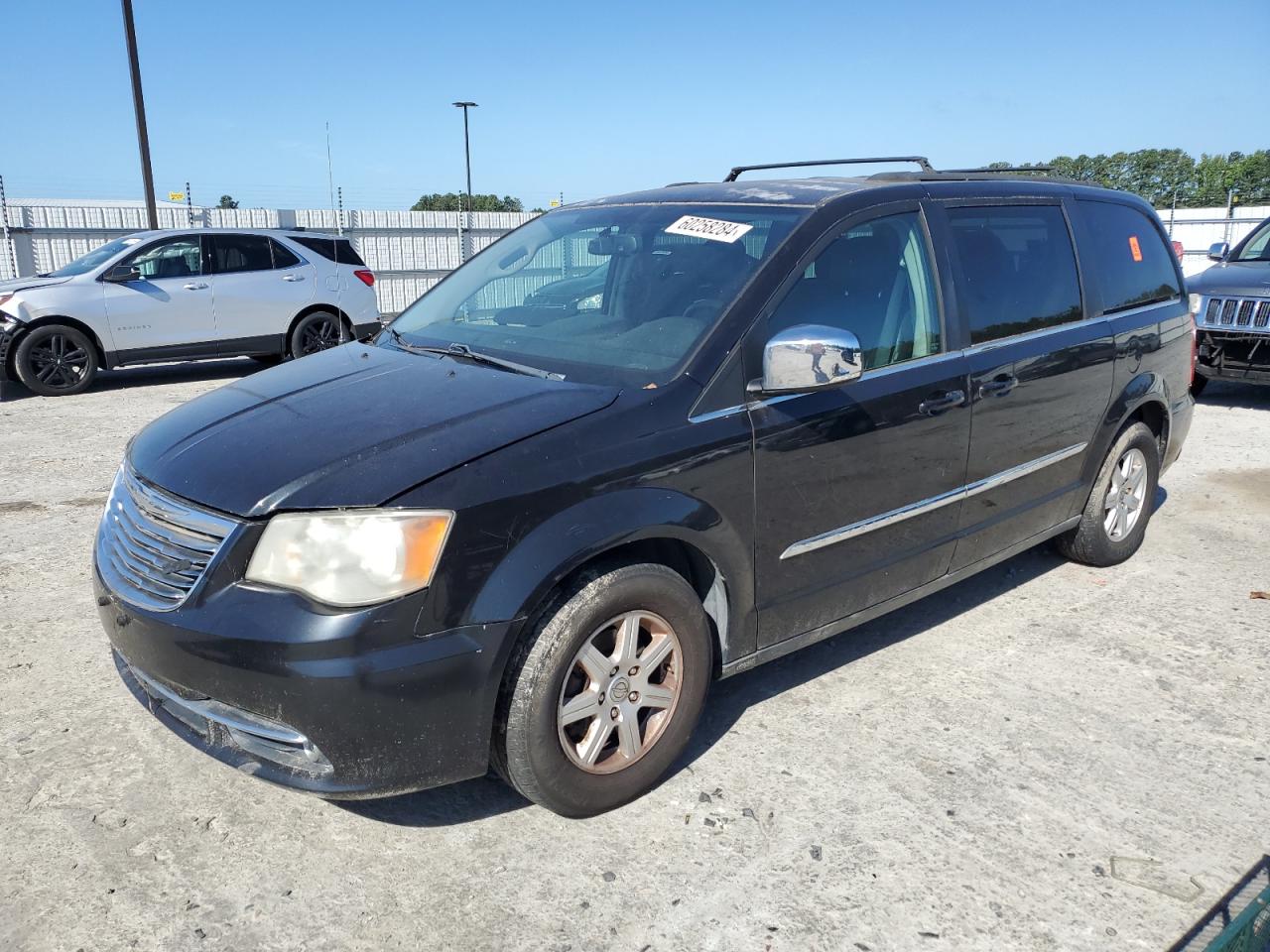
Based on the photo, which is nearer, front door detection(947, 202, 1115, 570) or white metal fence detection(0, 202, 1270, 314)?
front door detection(947, 202, 1115, 570)

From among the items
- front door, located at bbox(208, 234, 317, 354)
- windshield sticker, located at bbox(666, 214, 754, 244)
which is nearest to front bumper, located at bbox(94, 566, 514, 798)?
windshield sticker, located at bbox(666, 214, 754, 244)

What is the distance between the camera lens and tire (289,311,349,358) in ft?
39.0

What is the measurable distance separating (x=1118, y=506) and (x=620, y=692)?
326 cm

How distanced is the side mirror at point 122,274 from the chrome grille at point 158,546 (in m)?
8.82

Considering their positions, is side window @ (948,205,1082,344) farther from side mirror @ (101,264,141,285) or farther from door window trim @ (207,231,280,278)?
side mirror @ (101,264,141,285)

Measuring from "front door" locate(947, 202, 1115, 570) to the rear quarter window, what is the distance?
9682 millimetres

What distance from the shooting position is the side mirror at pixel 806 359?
9.95ft

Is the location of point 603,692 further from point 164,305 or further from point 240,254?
point 240,254

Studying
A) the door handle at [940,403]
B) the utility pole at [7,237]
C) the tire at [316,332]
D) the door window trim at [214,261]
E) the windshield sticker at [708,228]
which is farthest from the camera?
the utility pole at [7,237]

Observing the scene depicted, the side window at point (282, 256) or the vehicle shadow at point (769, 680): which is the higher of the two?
the side window at point (282, 256)

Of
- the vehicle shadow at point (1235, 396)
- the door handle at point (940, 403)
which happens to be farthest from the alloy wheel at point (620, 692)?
the vehicle shadow at point (1235, 396)

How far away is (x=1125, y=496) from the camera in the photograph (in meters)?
5.04

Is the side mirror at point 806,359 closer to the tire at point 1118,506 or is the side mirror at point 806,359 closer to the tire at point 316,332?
the tire at point 1118,506

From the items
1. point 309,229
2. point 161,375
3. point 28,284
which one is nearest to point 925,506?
point 28,284
